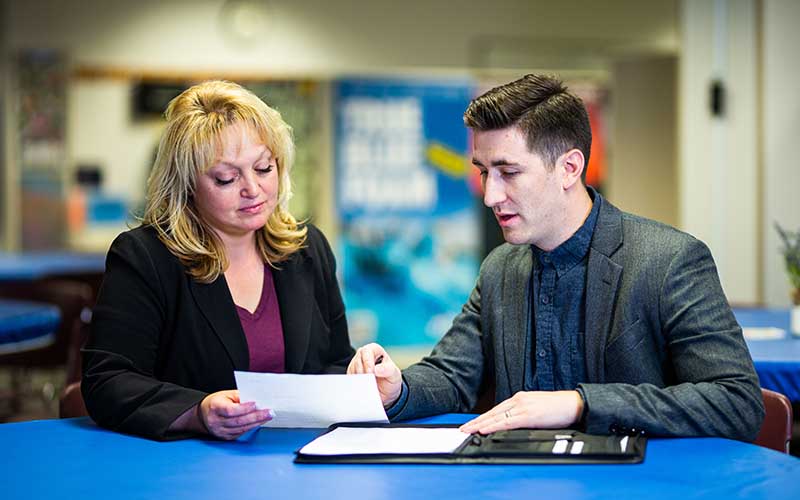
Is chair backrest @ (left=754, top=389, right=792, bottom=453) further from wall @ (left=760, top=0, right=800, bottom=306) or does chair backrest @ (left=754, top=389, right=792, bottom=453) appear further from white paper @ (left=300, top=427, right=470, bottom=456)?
wall @ (left=760, top=0, right=800, bottom=306)

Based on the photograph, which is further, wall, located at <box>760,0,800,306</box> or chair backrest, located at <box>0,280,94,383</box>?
wall, located at <box>760,0,800,306</box>

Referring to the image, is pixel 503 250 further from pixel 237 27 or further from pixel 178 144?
pixel 237 27

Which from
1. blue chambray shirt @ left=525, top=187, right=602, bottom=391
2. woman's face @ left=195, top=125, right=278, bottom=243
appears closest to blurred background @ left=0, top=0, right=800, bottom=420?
woman's face @ left=195, top=125, right=278, bottom=243

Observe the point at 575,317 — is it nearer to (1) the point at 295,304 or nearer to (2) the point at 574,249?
(2) the point at 574,249

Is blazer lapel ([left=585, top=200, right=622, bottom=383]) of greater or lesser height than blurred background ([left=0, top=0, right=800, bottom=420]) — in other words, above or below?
below

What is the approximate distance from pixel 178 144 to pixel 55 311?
2.38 meters

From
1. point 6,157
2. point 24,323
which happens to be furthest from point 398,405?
point 6,157

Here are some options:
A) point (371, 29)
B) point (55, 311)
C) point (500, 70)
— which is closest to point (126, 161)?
point (371, 29)

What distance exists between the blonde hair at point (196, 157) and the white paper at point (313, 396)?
54cm

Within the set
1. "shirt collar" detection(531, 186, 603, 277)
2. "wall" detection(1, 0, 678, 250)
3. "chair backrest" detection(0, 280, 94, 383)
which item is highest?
"wall" detection(1, 0, 678, 250)

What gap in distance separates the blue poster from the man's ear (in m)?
6.61

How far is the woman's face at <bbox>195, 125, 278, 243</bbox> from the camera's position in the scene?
270cm

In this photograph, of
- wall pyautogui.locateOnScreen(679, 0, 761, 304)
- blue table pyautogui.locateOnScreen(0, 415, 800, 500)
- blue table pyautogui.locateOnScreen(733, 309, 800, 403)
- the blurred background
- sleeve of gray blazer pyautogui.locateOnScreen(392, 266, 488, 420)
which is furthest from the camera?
the blurred background

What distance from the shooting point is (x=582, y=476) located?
1877mm
